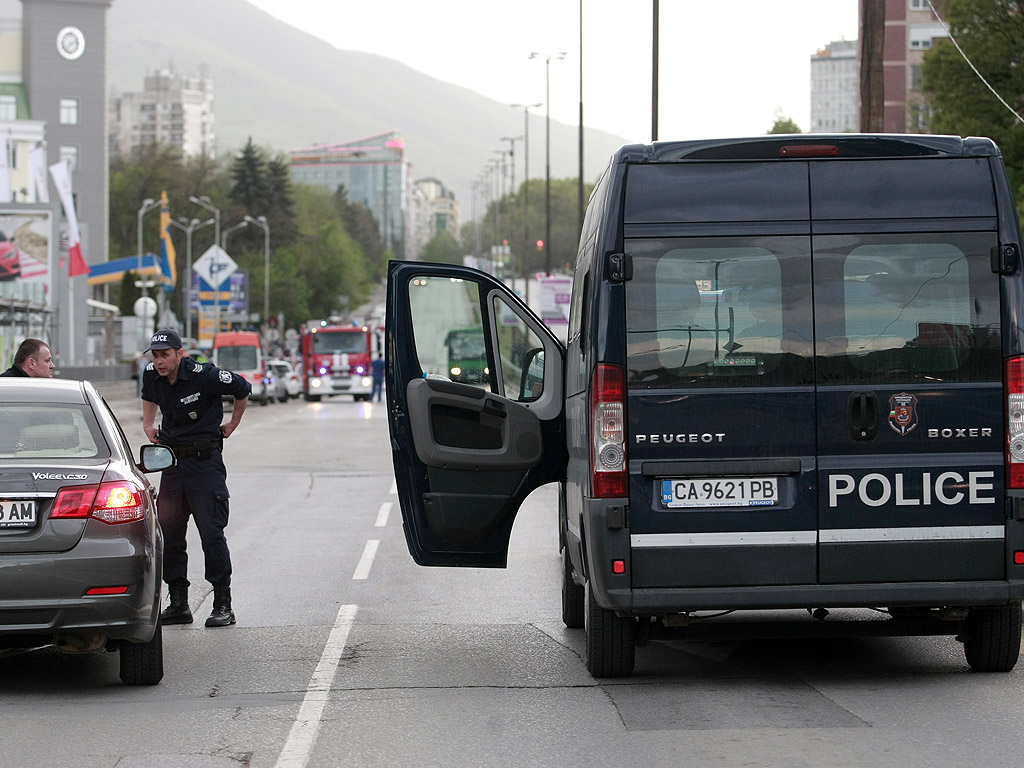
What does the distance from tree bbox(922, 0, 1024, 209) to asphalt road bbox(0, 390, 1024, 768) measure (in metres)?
30.0

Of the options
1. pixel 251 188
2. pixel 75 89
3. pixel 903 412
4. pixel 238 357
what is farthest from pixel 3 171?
pixel 251 188

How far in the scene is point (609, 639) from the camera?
25.4 feet

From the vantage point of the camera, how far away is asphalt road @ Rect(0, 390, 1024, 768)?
6.23 meters

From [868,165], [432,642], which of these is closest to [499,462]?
[432,642]

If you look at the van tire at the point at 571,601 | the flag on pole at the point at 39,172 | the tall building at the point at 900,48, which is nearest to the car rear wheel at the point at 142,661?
the van tire at the point at 571,601

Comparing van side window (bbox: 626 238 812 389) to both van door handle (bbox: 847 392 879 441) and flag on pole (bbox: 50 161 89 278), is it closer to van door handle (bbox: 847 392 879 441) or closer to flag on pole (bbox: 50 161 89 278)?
van door handle (bbox: 847 392 879 441)

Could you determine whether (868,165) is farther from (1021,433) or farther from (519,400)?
(519,400)

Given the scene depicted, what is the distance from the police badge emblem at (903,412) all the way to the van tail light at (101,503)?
12.0ft

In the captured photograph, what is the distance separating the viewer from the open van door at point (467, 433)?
847 centimetres

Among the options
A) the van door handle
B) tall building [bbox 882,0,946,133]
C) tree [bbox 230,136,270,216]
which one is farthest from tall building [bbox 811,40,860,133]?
the van door handle

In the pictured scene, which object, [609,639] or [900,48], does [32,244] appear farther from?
[609,639]

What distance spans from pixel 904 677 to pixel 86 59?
10499 cm

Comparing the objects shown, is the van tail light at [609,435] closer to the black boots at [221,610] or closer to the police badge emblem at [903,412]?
the police badge emblem at [903,412]

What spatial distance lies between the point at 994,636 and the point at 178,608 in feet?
16.5
